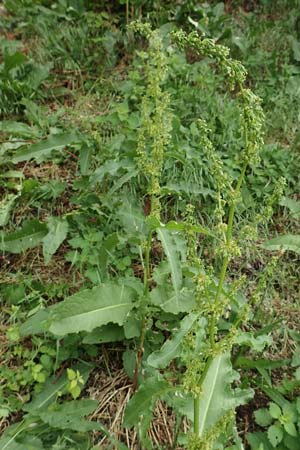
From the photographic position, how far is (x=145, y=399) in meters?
2.13

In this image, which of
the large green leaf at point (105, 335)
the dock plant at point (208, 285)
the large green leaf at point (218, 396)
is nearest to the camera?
the dock plant at point (208, 285)

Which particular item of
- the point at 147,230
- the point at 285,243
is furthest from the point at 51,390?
the point at 285,243

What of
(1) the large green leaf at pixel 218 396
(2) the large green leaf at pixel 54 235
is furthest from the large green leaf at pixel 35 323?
(1) the large green leaf at pixel 218 396

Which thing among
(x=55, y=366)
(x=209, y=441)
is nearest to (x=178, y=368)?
(x=55, y=366)

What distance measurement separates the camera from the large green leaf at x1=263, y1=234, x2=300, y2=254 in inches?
121

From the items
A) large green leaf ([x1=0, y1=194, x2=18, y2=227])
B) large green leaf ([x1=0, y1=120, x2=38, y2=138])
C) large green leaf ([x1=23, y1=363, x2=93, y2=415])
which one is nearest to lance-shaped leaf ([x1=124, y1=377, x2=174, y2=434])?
large green leaf ([x1=23, y1=363, x2=93, y2=415])

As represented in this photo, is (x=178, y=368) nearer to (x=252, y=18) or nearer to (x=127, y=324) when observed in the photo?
(x=127, y=324)

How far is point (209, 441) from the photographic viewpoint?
1892mm

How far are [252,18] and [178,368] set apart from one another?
316cm

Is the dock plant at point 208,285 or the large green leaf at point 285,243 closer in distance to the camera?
the dock plant at point 208,285

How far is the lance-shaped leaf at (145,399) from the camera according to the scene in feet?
6.84

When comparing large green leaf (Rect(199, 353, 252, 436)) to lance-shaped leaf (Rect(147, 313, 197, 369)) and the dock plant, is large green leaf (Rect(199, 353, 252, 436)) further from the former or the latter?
lance-shaped leaf (Rect(147, 313, 197, 369))

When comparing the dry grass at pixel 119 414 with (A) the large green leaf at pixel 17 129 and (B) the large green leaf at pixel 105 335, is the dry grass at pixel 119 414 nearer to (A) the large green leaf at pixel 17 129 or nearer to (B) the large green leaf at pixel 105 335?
(B) the large green leaf at pixel 105 335

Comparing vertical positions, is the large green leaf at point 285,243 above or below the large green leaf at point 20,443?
above
